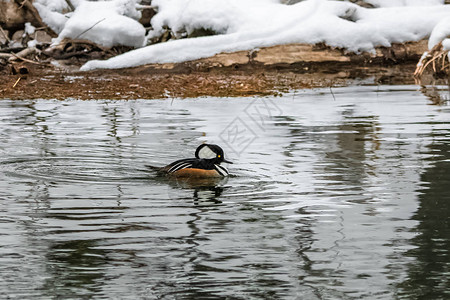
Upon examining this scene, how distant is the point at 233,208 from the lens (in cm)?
716

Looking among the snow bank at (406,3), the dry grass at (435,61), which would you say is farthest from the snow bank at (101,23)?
the dry grass at (435,61)

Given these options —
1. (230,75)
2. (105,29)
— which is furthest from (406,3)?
(105,29)

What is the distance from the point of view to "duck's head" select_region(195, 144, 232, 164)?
879 centimetres

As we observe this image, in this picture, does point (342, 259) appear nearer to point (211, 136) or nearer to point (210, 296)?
point (210, 296)

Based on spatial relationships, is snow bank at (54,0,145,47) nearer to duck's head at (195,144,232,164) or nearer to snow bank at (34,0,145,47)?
snow bank at (34,0,145,47)

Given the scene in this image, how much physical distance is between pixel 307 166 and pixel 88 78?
39.4ft

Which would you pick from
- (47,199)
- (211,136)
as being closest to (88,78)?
(211,136)

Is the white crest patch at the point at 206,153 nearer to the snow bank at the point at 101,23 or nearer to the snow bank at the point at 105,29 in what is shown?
the snow bank at the point at 101,23

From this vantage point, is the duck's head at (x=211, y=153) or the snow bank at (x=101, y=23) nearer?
the duck's head at (x=211, y=153)

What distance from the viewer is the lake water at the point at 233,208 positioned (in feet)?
16.4

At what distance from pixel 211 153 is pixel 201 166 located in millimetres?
260

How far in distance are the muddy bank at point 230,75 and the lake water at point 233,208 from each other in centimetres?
425

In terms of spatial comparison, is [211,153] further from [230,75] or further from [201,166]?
[230,75]

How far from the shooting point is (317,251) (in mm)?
5648
